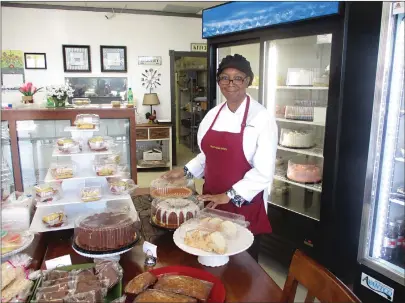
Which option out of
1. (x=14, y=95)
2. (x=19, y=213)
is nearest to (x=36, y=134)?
(x=14, y=95)

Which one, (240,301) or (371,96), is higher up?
(371,96)

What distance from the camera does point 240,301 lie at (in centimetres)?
113

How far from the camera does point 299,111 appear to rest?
120 inches

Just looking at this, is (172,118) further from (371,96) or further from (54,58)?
(371,96)

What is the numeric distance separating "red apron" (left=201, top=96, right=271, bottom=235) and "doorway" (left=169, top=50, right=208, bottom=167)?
4610mm

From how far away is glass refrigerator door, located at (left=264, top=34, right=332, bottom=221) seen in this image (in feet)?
9.65

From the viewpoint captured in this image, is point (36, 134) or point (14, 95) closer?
point (36, 134)

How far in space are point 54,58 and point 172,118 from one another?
2261 mm

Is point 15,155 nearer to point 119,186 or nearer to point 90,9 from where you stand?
point 119,186

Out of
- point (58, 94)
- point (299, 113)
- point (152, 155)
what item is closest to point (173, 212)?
point (299, 113)

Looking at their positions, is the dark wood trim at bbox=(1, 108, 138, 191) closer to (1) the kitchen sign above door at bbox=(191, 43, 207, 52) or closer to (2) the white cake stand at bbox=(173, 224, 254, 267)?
(1) the kitchen sign above door at bbox=(191, 43, 207, 52)

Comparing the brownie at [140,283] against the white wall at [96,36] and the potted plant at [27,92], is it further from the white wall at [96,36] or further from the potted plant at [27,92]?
the white wall at [96,36]

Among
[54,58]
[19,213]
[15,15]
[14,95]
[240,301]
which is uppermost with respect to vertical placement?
[15,15]

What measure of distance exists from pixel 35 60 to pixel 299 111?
4.64m
